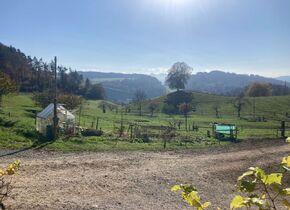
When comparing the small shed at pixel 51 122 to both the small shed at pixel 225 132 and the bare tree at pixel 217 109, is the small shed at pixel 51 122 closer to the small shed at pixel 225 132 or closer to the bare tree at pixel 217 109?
the small shed at pixel 225 132

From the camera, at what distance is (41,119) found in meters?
29.6

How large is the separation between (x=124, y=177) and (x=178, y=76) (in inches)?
4176

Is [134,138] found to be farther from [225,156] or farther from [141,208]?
[141,208]

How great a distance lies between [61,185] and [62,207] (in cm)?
244

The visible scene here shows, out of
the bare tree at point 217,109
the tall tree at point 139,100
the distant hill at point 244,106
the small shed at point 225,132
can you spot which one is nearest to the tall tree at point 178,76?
the distant hill at point 244,106

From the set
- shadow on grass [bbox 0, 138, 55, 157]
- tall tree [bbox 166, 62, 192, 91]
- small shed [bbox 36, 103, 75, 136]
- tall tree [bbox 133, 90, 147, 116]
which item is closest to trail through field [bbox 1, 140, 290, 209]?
shadow on grass [bbox 0, 138, 55, 157]

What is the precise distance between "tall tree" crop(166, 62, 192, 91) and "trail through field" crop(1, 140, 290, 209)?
96301mm

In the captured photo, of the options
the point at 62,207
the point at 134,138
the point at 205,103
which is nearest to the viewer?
the point at 62,207

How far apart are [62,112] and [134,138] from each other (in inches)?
257

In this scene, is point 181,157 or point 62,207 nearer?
point 62,207

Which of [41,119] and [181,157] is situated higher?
[41,119]

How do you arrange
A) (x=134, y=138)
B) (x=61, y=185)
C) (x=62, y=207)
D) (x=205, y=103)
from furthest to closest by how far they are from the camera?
(x=205, y=103) → (x=134, y=138) → (x=61, y=185) → (x=62, y=207)

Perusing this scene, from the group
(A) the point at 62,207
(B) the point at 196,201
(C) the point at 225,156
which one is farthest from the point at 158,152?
(B) the point at 196,201

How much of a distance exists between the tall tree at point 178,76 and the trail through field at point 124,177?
9630cm
